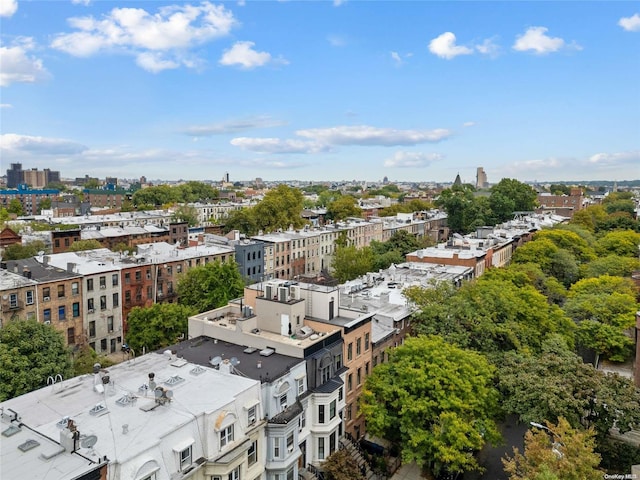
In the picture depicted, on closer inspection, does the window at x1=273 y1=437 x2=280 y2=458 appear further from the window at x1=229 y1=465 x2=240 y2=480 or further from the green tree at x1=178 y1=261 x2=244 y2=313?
the green tree at x1=178 y1=261 x2=244 y2=313

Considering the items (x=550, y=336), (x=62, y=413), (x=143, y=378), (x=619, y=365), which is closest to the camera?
(x=62, y=413)

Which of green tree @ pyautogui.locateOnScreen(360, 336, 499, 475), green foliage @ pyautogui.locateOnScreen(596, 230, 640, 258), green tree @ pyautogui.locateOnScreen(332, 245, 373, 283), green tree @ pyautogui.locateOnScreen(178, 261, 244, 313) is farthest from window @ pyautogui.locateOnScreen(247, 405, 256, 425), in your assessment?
green foliage @ pyautogui.locateOnScreen(596, 230, 640, 258)

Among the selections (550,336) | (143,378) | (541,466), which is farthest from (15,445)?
(550,336)

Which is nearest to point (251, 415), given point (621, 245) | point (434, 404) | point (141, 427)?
point (141, 427)

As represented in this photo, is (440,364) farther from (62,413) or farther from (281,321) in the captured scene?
(62,413)

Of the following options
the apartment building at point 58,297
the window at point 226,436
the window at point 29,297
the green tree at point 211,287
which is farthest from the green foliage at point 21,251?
the window at point 226,436

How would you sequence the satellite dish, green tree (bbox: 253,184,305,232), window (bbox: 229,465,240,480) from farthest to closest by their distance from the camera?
green tree (bbox: 253,184,305,232) < window (bbox: 229,465,240,480) < the satellite dish
